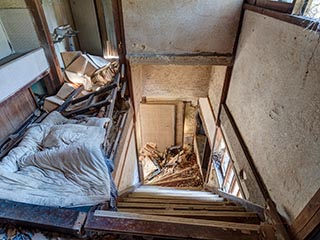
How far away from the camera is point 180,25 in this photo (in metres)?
2.71

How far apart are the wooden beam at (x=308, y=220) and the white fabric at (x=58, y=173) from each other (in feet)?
4.49

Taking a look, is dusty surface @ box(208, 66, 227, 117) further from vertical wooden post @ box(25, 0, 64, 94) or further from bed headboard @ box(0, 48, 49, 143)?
bed headboard @ box(0, 48, 49, 143)

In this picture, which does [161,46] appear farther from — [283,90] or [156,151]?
[156,151]

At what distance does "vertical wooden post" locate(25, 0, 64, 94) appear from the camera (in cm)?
286

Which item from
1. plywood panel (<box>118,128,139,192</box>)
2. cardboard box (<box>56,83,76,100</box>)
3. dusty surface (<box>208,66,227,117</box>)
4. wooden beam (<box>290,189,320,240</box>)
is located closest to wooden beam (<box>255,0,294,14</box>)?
dusty surface (<box>208,66,227,117</box>)

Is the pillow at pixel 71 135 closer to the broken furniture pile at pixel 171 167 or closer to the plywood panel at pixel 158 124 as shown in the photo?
the plywood panel at pixel 158 124

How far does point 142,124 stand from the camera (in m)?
5.91

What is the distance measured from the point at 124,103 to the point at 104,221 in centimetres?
221

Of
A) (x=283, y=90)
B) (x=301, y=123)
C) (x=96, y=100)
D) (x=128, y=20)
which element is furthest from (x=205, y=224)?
(x=128, y=20)

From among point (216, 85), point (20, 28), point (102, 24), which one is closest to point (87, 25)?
point (102, 24)

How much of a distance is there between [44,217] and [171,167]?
4643 mm

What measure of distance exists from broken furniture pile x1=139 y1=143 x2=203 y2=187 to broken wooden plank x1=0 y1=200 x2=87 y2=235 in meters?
3.93

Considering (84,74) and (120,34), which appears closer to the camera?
(120,34)

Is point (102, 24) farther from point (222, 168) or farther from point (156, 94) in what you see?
point (222, 168)
